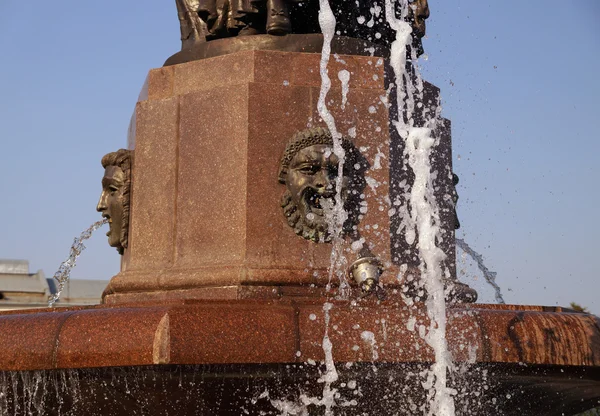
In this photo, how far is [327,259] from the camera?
6.93 m

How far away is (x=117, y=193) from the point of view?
807 centimetres

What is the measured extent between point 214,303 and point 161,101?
94.3 inches

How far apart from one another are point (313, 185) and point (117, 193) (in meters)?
1.93

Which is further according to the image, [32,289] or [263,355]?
[32,289]

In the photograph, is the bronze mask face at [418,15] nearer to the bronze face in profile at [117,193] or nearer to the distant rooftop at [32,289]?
the bronze face in profile at [117,193]

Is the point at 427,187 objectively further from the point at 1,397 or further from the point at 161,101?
the point at 1,397

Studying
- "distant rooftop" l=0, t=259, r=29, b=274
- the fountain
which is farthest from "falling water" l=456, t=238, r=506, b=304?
"distant rooftop" l=0, t=259, r=29, b=274

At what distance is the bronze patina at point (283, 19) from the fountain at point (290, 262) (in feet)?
0.05

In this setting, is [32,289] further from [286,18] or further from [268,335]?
[268,335]

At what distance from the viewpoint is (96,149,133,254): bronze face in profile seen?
26.2 feet

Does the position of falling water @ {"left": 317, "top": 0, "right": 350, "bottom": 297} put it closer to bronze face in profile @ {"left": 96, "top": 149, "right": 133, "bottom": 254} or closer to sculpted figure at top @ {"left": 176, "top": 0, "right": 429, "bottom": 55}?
sculpted figure at top @ {"left": 176, "top": 0, "right": 429, "bottom": 55}

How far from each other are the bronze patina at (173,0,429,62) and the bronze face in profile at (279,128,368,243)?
95cm

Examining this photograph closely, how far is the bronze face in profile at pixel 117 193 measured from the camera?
799 centimetres

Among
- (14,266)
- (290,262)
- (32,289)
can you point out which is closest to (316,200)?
(290,262)
